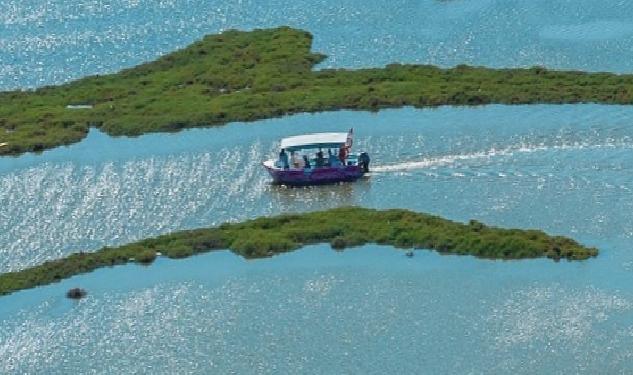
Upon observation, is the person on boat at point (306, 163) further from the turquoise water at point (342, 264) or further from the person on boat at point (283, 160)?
the turquoise water at point (342, 264)

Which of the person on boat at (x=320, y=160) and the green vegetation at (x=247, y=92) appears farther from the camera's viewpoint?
the green vegetation at (x=247, y=92)

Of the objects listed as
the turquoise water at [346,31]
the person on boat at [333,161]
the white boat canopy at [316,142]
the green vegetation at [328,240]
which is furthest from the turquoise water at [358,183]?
the turquoise water at [346,31]

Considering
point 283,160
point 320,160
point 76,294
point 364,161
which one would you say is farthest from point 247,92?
point 76,294

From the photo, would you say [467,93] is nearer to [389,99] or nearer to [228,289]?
[389,99]

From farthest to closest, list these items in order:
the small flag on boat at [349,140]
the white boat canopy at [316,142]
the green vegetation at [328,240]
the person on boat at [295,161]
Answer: the person on boat at [295,161] < the small flag on boat at [349,140] < the white boat canopy at [316,142] < the green vegetation at [328,240]

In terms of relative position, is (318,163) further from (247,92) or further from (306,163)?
(247,92)

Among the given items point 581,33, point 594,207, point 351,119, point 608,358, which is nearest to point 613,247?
point 594,207
